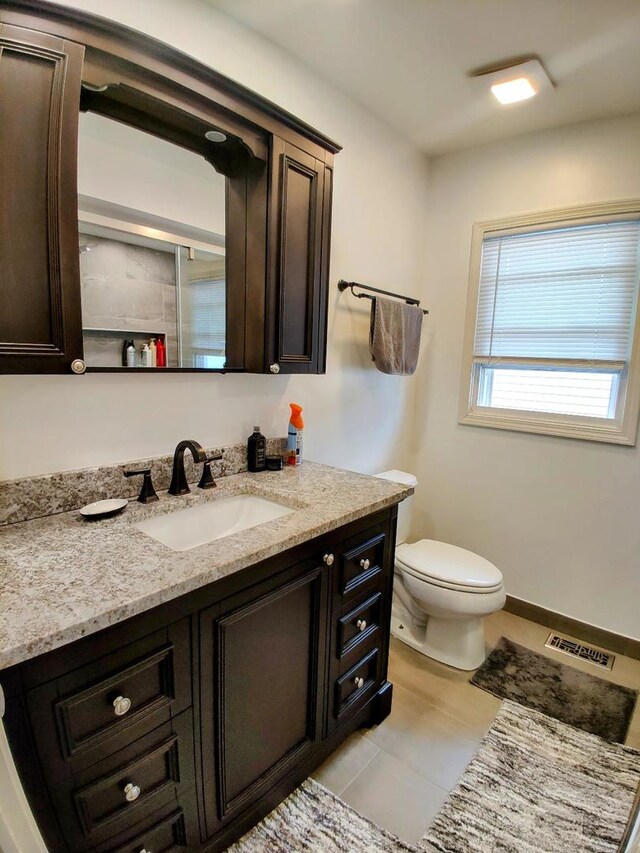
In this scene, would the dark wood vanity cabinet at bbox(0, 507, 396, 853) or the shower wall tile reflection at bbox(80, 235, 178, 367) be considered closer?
the dark wood vanity cabinet at bbox(0, 507, 396, 853)

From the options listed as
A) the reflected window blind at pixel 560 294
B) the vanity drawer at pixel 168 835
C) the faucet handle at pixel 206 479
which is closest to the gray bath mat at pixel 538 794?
the vanity drawer at pixel 168 835

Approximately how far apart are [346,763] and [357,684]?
0.89 ft

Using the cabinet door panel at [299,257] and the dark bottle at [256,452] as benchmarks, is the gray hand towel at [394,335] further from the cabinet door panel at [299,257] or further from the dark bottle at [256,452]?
the dark bottle at [256,452]

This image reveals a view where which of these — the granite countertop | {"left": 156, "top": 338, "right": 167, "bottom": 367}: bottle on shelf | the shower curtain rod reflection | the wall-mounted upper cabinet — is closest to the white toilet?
the granite countertop

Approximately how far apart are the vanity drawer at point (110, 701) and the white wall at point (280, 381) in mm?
620

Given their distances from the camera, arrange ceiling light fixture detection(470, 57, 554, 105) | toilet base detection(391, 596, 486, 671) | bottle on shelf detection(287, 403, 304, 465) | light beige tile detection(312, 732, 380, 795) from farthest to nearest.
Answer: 1. toilet base detection(391, 596, 486, 671)
2. bottle on shelf detection(287, 403, 304, 465)
3. ceiling light fixture detection(470, 57, 554, 105)
4. light beige tile detection(312, 732, 380, 795)

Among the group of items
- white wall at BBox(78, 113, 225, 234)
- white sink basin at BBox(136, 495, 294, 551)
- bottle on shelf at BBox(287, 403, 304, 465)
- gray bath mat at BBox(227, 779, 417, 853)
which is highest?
white wall at BBox(78, 113, 225, 234)

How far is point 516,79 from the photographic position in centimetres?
172

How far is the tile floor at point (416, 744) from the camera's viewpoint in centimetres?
138

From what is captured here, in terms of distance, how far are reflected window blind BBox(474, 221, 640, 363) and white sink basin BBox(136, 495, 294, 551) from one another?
65.2 inches

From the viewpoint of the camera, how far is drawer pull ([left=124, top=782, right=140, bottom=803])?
895 millimetres

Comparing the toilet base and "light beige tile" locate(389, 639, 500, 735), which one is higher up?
the toilet base

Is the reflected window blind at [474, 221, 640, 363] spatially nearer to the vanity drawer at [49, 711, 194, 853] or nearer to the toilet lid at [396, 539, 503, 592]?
the toilet lid at [396, 539, 503, 592]

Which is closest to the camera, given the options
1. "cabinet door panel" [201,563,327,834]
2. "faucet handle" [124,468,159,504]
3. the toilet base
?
"cabinet door panel" [201,563,327,834]
